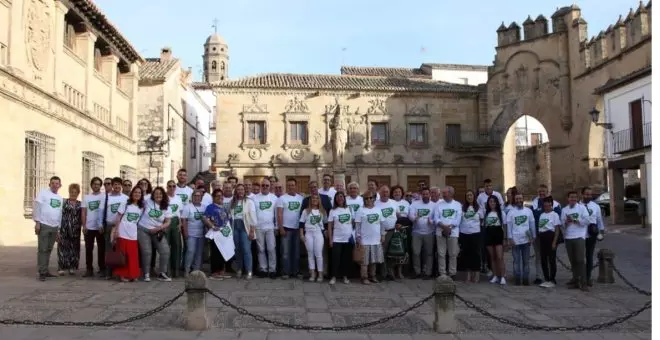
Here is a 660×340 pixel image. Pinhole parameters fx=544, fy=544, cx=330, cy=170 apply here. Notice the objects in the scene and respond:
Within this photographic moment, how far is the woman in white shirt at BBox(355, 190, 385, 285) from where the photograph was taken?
9195 millimetres

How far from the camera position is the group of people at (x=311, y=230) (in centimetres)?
920

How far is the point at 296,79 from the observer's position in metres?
33.6

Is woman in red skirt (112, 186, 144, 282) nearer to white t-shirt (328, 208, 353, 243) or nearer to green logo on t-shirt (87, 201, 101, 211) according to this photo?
green logo on t-shirt (87, 201, 101, 211)

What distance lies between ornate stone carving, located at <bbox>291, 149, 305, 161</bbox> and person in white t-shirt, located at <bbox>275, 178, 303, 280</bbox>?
871 inches

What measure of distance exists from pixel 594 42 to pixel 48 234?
26.9m

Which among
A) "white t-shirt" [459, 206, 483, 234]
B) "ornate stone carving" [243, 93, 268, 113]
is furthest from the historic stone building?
"white t-shirt" [459, 206, 483, 234]

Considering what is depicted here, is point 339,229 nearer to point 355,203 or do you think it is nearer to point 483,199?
point 355,203

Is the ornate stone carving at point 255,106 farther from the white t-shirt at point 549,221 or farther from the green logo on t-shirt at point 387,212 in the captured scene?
the white t-shirt at point 549,221

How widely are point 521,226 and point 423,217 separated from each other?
5.51 feet

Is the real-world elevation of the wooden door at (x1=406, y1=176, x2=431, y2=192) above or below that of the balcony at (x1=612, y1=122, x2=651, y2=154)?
below

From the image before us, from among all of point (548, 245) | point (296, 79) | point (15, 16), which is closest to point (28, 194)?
point (15, 16)

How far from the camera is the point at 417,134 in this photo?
1308 inches

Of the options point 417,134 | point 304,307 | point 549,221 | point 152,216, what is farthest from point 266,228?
point 417,134

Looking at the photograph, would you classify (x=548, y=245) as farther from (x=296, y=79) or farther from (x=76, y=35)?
(x=296, y=79)
